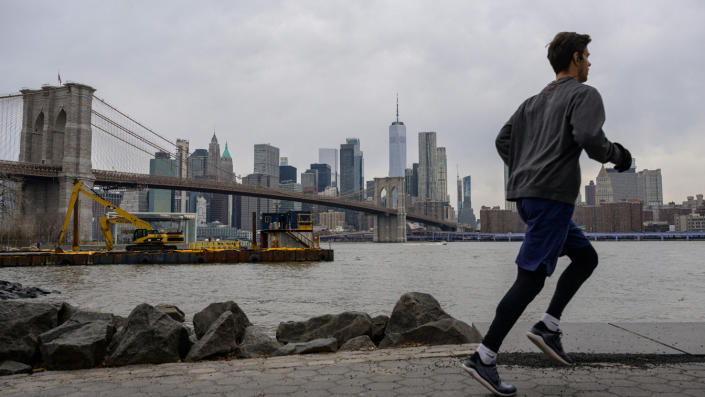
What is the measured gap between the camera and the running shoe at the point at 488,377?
7.07ft

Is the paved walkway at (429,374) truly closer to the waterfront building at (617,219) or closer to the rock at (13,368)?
the rock at (13,368)

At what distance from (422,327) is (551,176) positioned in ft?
6.83

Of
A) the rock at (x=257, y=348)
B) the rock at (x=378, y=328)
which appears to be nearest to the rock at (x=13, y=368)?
the rock at (x=257, y=348)

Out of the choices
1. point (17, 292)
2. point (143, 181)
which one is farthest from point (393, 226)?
point (17, 292)

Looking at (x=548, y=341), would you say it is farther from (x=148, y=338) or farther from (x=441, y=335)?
(x=148, y=338)

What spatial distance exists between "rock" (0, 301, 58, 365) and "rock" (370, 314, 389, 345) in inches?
105

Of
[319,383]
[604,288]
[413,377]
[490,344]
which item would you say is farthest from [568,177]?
[604,288]

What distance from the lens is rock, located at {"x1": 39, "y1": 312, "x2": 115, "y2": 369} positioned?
350 centimetres

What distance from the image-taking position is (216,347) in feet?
12.9

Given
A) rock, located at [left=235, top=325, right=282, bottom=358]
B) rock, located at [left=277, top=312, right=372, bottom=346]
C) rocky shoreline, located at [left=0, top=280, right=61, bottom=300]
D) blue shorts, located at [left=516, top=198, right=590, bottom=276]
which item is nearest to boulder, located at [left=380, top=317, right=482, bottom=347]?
rock, located at [left=277, top=312, right=372, bottom=346]

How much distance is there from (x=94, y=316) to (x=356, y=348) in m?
2.16

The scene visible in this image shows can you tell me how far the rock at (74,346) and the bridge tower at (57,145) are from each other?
46.2 meters

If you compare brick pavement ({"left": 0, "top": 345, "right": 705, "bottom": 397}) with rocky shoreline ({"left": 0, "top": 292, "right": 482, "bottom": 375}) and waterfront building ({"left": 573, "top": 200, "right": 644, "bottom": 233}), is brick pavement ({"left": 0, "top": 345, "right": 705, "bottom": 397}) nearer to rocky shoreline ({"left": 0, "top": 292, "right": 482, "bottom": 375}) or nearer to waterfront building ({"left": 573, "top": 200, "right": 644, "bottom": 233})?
rocky shoreline ({"left": 0, "top": 292, "right": 482, "bottom": 375})

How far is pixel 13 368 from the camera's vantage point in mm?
3420
